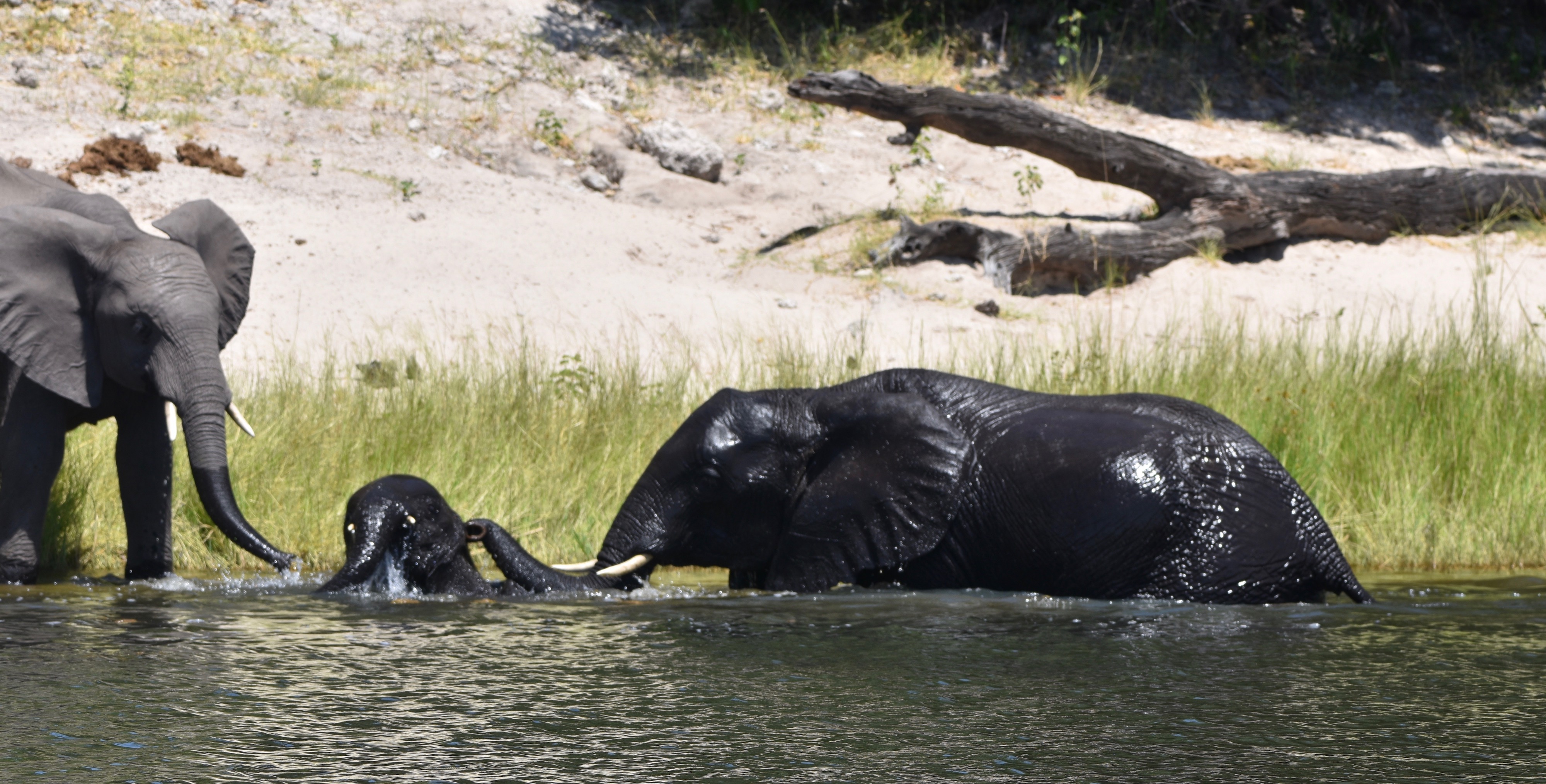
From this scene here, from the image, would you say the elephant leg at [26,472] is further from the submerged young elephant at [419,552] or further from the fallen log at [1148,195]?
the fallen log at [1148,195]

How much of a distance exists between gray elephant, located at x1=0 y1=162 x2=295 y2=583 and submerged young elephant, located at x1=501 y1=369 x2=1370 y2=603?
156 centimetres

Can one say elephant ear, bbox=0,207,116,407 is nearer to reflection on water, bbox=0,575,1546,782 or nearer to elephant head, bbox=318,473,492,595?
reflection on water, bbox=0,575,1546,782

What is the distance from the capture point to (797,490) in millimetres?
5375

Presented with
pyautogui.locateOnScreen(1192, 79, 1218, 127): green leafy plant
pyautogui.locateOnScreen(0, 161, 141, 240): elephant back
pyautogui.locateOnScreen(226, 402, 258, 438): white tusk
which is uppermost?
pyautogui.locateOnScreen(1192, 79, 1218, 127): green leafy plant

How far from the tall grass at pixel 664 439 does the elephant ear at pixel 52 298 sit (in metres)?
1.00

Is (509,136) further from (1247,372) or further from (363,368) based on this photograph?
(1247,372)

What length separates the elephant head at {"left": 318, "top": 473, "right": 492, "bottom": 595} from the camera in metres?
5.15

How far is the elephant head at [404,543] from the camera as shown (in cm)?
515

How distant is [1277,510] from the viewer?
16.7 feet

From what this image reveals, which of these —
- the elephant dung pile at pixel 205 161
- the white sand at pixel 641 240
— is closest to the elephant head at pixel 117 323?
the white sand at pixel 641 240

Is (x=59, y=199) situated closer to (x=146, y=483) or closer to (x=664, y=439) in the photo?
(x=146, y=483)

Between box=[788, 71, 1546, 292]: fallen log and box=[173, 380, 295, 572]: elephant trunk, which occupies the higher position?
box=[788, 71, 1546, 292]: fallen log

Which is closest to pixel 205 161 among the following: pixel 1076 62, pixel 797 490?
pixel 1076 62

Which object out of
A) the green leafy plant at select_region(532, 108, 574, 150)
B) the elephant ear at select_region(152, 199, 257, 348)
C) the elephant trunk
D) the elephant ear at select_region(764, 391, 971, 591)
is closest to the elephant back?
the elephant ear at select_region(152, 199, 257, 348)
